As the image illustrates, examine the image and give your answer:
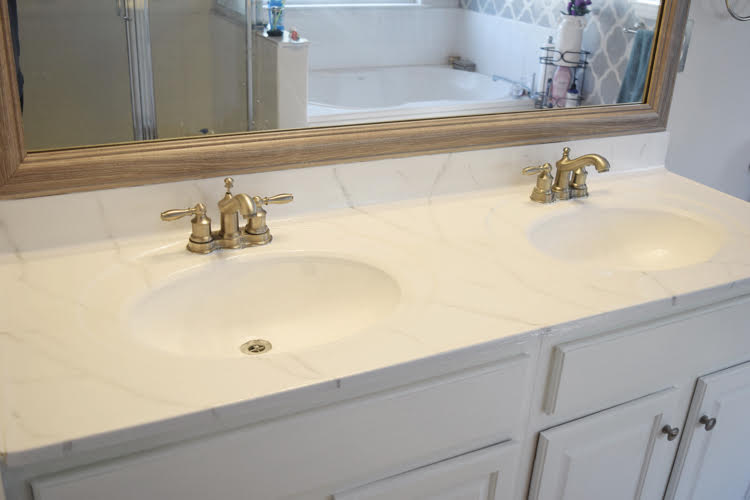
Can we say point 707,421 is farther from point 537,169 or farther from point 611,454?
point 537,169

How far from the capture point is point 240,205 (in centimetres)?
116

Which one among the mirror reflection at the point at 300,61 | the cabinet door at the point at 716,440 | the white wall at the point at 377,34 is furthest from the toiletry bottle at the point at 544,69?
the cabinet door at the point at 716,440

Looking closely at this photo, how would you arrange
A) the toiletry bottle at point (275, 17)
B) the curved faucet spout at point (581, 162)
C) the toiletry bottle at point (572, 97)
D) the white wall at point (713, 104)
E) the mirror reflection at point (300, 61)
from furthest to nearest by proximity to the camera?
1. the white wall at point (713, 104)
2. the toiletry bottle at point (572, 97)
3. the curved faucet spout at point (581, 162)
4. the toiletry bottle at point (275, 17)
5. the mirror reflection at point (300, 61)

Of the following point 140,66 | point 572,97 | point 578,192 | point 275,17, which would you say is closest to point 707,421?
point 578,192

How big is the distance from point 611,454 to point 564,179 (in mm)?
594

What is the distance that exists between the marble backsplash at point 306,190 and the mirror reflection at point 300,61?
9 centimetres

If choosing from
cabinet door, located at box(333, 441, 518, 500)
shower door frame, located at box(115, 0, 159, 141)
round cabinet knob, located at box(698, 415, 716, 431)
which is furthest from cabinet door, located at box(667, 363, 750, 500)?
shower door frame, located at box(115, 0, 159, 141)

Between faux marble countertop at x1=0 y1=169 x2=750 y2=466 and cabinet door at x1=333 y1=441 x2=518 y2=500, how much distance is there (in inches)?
7.1

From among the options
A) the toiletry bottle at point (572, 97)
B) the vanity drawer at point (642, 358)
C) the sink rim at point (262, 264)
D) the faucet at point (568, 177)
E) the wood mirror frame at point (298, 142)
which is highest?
the toiletry bottle at point (572, 97)

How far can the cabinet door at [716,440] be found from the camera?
1333 mm

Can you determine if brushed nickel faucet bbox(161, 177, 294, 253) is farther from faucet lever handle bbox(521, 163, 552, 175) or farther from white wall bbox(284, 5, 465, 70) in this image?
faucet lever handle bbox(521, 163, 552, 175)

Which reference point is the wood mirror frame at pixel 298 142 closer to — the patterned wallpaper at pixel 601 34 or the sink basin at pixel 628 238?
the patterned wallpaper at pixel 601 34

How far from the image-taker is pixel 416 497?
3.42 feet

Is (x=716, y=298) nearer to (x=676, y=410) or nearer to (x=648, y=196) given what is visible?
(x=676, y=410)
